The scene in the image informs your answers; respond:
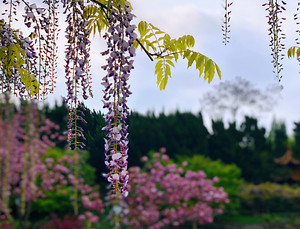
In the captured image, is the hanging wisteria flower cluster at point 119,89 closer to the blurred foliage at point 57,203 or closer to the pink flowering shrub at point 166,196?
the blurred foliage at point 57,203

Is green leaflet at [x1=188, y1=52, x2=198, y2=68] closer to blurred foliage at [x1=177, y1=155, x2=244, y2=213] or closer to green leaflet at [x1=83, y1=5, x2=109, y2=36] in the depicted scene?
green leaflet at [x1=83, y1=5, x2=109, y2=36]

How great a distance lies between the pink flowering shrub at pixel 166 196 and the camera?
8258 mm

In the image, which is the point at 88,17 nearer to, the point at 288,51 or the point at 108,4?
the point at 108,4

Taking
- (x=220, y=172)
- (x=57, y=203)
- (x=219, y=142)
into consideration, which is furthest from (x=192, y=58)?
(x=219, y=142)

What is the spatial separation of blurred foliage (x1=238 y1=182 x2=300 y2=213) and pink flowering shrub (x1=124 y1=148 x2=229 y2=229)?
5.84 feet

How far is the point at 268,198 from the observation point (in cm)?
1069

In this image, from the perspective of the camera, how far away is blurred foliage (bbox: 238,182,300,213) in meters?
10.6

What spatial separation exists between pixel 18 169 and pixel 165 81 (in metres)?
1.48

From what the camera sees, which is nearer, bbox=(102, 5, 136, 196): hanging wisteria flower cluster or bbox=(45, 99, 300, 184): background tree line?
bbox=(102, 5, 136, 196): hanging wisteria flower cluster

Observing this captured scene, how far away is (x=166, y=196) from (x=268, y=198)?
143 inches

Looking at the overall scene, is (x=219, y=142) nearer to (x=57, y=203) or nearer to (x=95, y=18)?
(x=57, y=203)

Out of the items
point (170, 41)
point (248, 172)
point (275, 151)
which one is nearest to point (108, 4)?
point (170, 41)

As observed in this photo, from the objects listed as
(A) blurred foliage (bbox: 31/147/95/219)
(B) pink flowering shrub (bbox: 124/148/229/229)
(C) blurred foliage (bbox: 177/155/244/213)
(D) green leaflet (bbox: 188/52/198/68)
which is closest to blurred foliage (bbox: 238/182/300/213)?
(C) blurred foliage (bbox: 177/155/244/213)

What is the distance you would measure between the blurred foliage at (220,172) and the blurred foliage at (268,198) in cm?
66
